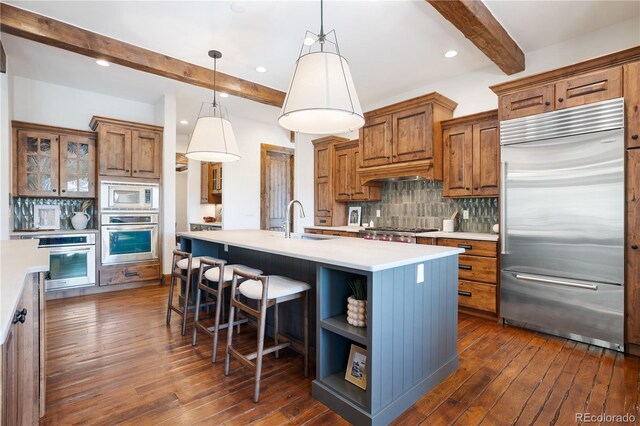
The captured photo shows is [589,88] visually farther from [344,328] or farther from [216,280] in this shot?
[216,280]

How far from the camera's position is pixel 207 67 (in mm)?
4109

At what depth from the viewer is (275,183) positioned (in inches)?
270

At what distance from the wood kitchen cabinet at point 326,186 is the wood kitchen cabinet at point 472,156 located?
2015mm

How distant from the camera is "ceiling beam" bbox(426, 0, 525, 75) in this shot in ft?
8.42

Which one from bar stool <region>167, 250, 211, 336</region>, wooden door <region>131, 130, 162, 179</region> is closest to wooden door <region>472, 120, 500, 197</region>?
bar stool <region>167, 250, 211, 336</region>

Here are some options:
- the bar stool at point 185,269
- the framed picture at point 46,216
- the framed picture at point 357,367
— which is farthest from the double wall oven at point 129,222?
the framed picture at point 357,367

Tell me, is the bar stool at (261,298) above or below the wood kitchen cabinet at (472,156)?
below

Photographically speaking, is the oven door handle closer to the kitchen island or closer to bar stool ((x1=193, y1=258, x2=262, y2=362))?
bar stool ((x1=193, y1=258, x2=262, y2=362))

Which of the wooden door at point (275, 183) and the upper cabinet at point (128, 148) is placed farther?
the wooden door at point (275, 183)

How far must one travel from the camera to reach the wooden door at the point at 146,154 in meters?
4.67

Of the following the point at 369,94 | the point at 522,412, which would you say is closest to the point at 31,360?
the point at 522,412

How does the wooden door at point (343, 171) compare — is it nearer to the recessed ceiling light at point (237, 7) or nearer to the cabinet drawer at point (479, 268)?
the cabinet drawer at point (479, 268)

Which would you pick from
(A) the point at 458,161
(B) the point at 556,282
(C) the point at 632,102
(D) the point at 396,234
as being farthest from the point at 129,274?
(C) the point at 632,102

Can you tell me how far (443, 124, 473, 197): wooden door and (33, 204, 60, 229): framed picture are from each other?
5380 millimetres
